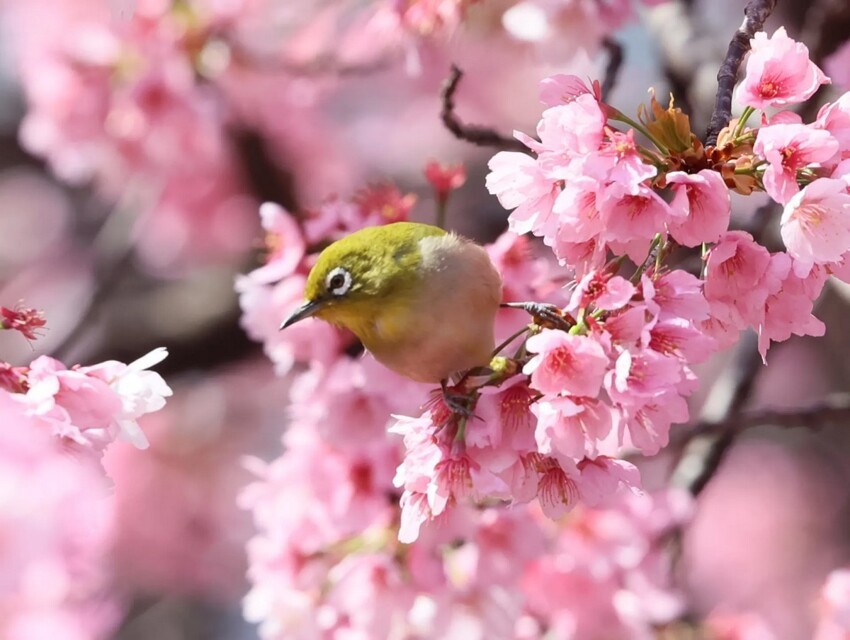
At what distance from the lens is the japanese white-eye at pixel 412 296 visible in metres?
1.16

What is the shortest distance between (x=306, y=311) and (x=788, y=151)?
624 millimetres

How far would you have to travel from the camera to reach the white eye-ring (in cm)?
123

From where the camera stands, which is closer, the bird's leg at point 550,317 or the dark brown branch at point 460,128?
the bird's leg at point 550,317

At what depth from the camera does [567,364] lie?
2.79 feet

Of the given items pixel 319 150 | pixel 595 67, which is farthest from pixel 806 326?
pixel 319 150

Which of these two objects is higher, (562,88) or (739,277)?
(562,88)

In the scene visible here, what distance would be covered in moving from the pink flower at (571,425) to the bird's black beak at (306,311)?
17.3 inches

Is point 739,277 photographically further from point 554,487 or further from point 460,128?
point 460,128

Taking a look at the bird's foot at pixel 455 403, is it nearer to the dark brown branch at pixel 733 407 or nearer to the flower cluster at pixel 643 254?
the flower cluster at pixel 643 254

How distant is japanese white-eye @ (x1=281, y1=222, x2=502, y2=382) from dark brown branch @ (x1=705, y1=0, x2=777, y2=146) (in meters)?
0.38

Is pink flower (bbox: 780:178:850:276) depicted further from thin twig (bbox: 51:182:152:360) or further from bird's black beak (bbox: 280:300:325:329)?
thin twig (bbox: 51:182:152:360)

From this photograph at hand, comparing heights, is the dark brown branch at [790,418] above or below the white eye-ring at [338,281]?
below

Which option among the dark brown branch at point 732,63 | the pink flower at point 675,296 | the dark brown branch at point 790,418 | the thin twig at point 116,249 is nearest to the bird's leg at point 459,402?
the pink flower at point 675,296

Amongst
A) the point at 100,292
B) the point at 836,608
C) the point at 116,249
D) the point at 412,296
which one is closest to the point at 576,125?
the point at 412,296
